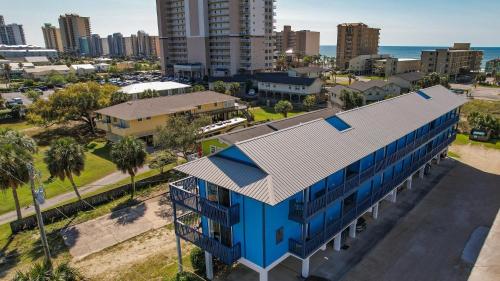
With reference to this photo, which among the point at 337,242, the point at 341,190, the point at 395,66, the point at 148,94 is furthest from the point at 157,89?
the point at 395,66

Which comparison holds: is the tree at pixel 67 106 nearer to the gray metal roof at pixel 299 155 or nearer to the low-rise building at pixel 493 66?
the gray metal roof at pixel 299 155

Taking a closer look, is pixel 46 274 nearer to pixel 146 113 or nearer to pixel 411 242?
pixel 411 242

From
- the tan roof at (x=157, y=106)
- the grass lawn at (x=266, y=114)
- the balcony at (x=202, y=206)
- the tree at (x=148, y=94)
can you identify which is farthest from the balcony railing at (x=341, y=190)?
the tree at (x=148, y=94)

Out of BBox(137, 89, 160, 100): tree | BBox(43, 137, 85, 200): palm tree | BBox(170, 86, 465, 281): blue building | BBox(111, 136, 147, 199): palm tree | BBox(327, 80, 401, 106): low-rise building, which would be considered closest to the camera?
BBox(170, 86, 465, 281): blue building

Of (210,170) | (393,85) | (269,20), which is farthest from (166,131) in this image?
(269,20)

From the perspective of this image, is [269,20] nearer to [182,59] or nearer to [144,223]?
[182,59]

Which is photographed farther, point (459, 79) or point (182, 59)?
point (182, 59)

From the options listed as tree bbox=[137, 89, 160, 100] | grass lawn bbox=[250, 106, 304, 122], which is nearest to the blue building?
grass lawn bbox=[250, 106, 304, 122]

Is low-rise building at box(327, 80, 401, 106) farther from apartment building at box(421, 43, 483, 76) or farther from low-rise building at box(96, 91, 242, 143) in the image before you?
apartment building at box(421, 43, 483, 76)
